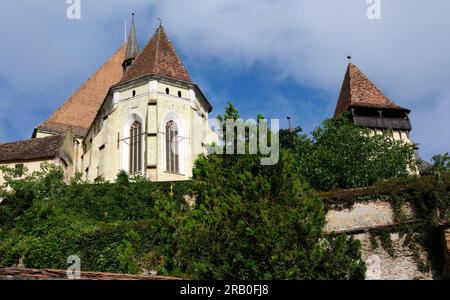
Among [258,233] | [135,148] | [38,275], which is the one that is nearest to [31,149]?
[135,148]

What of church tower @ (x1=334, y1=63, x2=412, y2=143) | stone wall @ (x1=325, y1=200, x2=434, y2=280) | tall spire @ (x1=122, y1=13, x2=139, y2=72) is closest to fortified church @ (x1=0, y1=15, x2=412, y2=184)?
church tower @ (x1=334, y1=63, x2=412, y2=143)

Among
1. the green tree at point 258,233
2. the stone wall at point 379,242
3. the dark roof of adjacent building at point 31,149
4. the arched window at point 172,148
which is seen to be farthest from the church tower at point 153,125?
the green tree at point 258,233

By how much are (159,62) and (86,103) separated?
39.8 ft

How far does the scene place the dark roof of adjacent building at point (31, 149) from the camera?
34.7 m

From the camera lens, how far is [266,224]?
38.5 ft

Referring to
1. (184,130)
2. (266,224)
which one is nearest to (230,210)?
(266,224)

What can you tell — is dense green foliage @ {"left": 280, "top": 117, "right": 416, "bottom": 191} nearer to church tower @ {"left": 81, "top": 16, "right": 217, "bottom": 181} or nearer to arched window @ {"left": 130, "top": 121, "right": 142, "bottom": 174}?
church tower @ {"left": 81, "top": 16, "right": 217, "bottom": 181}

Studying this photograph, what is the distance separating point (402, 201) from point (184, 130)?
16474 mm

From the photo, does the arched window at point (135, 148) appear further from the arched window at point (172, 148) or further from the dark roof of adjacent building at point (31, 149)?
the dark roof of adjacent building at point (31, 149)

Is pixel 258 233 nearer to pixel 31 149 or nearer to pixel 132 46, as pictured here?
pixel 31 149

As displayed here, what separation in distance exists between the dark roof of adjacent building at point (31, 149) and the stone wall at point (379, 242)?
770 inches

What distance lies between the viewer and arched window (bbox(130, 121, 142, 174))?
33.7m

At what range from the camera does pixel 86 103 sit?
46375 millimetres

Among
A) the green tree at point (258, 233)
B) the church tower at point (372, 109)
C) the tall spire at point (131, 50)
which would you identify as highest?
the tall spire at point (131, 50)
